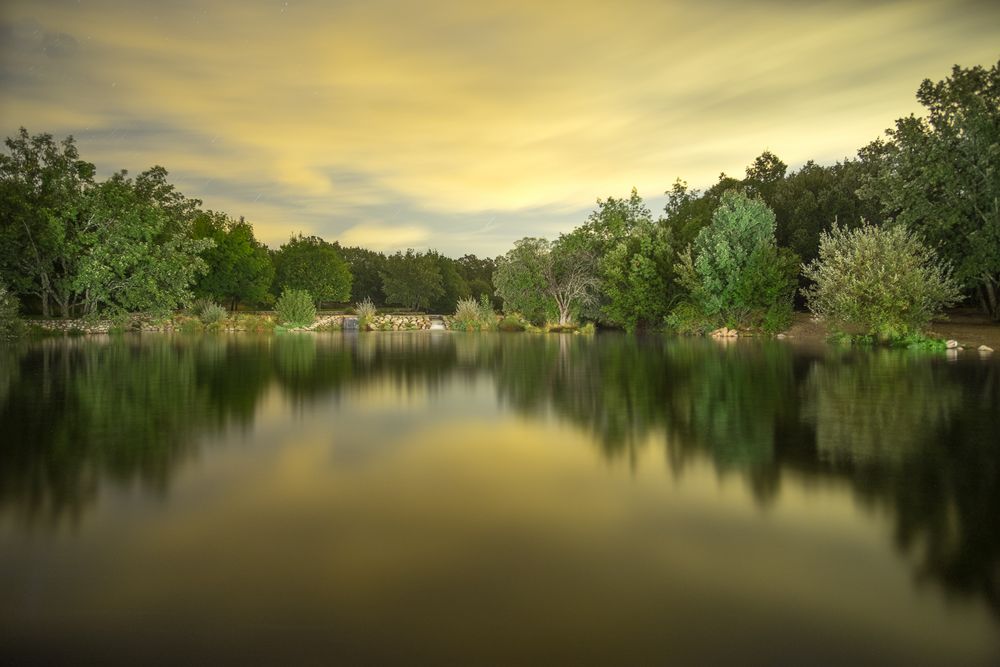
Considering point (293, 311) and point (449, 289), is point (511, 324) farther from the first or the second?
point (449, 289)

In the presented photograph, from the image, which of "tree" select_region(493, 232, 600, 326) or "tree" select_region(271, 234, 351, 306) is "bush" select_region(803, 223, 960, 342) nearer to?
"tree" select_region(493, 232, 600, 326)

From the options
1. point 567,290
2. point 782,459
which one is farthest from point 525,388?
point 567,290

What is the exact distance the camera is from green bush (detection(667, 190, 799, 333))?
34.4 m

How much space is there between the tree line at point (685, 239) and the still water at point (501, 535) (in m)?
20.9

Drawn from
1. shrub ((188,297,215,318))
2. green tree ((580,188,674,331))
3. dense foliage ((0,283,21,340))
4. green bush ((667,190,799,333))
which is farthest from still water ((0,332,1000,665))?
shrub ((188,297,215,318))

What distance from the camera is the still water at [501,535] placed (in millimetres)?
2790

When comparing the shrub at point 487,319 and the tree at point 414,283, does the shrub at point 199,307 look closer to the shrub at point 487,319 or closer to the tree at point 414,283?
the shrub at point 487,319

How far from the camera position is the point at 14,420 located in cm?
826

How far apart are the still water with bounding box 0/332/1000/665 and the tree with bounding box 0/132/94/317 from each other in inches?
1289

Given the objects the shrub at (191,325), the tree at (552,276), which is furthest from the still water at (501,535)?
the tree at (552,276)

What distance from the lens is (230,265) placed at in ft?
185

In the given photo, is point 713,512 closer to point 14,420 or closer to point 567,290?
point 14,420

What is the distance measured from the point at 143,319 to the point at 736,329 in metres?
40.0

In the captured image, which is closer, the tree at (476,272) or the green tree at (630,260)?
the green tree at (630,260)
